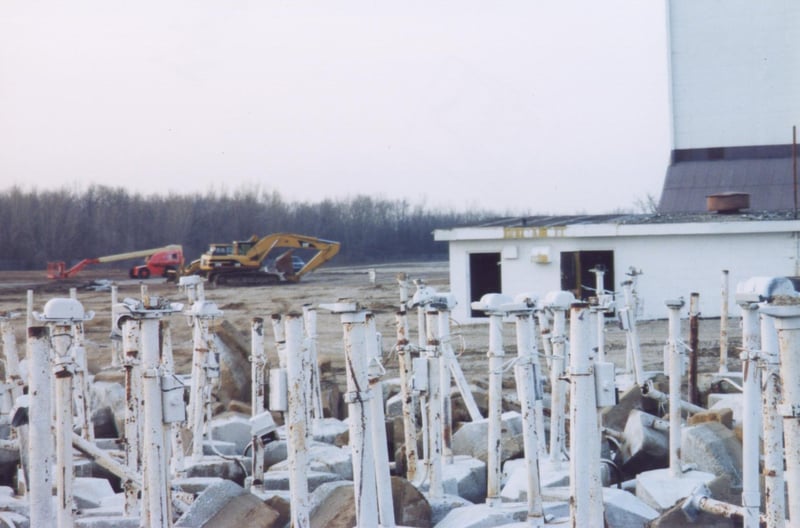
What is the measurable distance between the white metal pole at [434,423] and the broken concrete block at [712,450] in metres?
1.97

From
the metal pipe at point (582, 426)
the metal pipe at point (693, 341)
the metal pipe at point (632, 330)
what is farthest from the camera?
the metal pipe at point (632, 330)

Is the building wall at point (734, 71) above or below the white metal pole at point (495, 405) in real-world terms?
above

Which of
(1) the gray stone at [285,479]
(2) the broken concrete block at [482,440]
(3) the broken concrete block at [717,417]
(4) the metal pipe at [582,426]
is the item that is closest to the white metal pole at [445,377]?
(2) the broken concrete block at [482,440]

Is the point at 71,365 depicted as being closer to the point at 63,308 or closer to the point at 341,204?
the point at 63,308

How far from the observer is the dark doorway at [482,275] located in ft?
73.5

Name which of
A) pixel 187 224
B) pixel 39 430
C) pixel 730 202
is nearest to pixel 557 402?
pixel 39 430

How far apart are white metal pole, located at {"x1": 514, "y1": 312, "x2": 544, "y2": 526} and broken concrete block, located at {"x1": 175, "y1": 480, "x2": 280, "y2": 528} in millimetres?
1651

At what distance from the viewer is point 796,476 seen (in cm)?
430

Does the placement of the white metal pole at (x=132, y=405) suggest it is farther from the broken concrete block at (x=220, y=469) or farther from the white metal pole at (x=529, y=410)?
the white metal pole at (x=529, y=410)

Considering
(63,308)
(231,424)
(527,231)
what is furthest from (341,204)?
(63,308)

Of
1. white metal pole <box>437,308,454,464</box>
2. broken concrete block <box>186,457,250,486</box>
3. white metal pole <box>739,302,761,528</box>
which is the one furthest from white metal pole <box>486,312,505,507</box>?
broken concrete block <box>186,457,250,486</box>

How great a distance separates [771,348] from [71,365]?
3.80 meters

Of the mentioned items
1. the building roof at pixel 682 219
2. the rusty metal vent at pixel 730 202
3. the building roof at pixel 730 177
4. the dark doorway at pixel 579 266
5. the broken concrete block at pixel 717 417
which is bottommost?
the broken concrete block at pixel 717 417

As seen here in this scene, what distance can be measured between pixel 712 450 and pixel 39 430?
493cm
